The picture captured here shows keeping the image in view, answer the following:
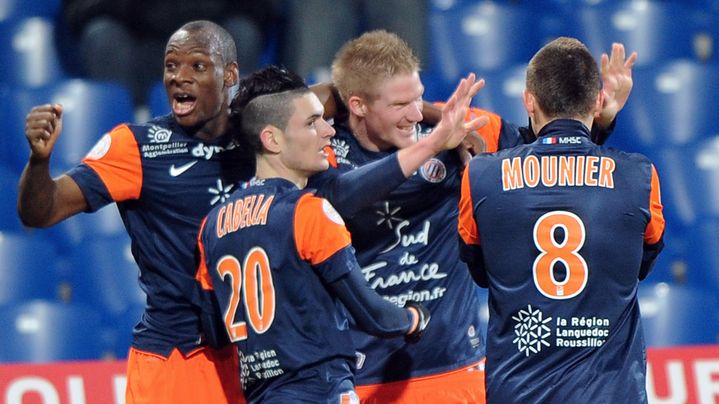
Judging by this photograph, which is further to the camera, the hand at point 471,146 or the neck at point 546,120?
the hand at point 471,146

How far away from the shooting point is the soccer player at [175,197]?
13.2 feet

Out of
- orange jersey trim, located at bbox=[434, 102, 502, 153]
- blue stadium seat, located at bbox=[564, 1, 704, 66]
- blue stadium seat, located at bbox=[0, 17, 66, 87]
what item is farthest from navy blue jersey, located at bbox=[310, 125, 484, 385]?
blue stadium seat, located at bbox=[0, 17, 66, 87]

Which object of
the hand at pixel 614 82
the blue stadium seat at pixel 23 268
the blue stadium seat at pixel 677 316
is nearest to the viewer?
the hand at pixel 614 82

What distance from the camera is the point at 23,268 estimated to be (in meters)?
6.33

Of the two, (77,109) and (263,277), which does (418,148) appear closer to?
(263,277)

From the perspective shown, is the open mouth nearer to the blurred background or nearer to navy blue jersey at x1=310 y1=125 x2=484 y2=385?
navy blue jersey at x1=310 y1=125 x2=484 y2=385

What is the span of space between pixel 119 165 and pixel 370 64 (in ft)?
2.96

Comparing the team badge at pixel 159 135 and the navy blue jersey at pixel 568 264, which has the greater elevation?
the team badge at pixel 159 135

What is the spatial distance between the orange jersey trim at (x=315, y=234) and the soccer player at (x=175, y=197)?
28.5 inches

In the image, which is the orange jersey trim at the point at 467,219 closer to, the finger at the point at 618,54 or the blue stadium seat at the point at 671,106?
the finger at the point at 618,54

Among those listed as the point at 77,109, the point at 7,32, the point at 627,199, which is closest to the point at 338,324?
the point at 627,199

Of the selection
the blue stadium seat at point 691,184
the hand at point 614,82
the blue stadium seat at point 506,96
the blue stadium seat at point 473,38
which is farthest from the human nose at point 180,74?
the blue stadium seat at point 691,184

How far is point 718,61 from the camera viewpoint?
24.0ft

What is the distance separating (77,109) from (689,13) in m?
3.56
